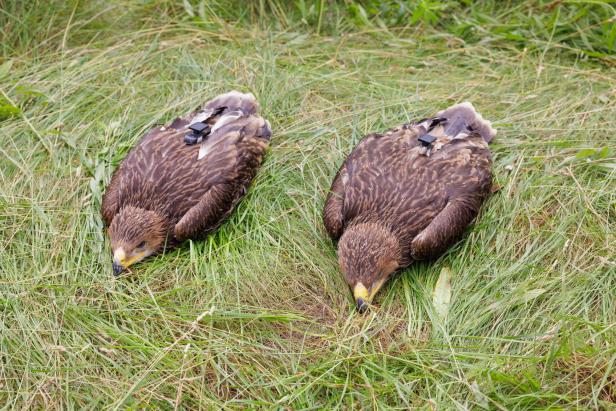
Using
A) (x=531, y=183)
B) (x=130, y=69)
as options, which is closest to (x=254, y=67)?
(x=130, y=69)

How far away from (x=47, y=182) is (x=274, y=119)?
1.89 meters

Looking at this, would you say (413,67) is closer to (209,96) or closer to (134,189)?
(209,96)

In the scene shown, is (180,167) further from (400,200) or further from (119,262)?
(400,200)

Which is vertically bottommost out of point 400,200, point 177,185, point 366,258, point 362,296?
point 362,296

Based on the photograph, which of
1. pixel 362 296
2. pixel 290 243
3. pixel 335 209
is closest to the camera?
pixel 362 296

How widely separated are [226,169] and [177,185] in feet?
1.22

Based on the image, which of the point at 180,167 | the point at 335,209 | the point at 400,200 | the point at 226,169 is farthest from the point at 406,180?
the point at 180,167

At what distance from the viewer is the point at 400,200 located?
17.6ft

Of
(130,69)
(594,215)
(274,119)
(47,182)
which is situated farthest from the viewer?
(130,69)

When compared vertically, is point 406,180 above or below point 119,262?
above

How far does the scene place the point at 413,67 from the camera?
7164 mm

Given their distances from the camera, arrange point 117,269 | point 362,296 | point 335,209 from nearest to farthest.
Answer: point 362,296
point 117,269
point 335,209

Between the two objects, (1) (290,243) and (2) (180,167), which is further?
(2) (180,167)

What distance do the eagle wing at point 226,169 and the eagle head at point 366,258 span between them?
929 millimetres
